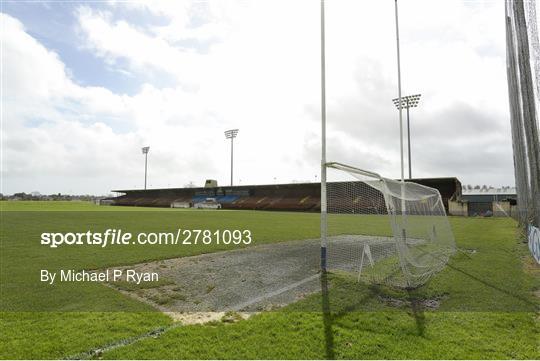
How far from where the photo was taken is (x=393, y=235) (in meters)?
11.5

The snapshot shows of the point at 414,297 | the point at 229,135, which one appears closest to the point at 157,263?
the point at 414,297

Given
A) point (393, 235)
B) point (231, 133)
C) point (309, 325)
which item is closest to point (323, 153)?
point (393, 235)

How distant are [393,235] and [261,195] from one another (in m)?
61.0

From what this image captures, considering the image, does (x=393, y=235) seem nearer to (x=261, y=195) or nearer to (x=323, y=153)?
(x=323, y=153)

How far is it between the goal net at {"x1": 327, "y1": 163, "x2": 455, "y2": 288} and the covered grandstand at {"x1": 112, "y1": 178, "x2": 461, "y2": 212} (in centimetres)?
3717

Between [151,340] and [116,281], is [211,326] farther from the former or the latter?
[116,281]

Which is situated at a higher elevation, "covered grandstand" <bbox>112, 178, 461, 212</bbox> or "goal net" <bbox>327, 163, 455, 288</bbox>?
"covered grandstand" <bbox>112, 178, 461, 212</bbox>

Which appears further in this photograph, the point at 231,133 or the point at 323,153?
the point at 231,133

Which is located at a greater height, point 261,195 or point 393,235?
point 261,195

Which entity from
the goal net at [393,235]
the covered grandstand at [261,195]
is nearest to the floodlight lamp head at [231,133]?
the covered grandstand at [261,195]

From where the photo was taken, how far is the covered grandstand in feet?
166

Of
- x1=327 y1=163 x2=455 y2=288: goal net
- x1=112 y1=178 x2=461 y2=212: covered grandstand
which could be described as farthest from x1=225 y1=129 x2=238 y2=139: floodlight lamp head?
x1=327 y1=163 x2=455 y2=288: goal net

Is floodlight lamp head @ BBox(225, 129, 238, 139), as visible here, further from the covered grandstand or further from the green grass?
the green grass

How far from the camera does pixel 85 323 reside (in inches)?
226
